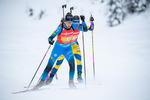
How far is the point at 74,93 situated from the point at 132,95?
1.29 meters

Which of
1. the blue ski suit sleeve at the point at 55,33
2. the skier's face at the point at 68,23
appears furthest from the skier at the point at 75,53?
the blue ski suit sleeve at the point at 55,33

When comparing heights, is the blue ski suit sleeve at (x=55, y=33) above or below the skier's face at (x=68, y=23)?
below

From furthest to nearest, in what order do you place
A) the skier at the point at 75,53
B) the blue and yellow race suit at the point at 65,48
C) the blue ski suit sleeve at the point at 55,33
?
1. the skier at the point at 75,53
2. the blue and yellow race suit at the point at 65,48
3. the blue ski suit sleeve at the point at 55,33

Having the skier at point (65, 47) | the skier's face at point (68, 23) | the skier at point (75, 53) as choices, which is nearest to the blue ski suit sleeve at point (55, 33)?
the skier at point (65, 47)

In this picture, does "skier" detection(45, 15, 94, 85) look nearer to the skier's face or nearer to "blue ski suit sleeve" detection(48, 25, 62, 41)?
the skier's face

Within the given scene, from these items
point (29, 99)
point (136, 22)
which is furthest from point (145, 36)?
point (29, 99)

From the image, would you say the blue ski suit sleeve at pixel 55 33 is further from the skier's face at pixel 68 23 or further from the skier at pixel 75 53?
the skier at pixel 75 53

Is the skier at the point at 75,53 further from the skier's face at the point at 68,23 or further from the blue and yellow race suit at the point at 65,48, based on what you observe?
the skier's face at the point at 68,23

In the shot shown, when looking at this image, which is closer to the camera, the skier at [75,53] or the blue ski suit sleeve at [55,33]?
the blue ski suit sleeve at [55,33]

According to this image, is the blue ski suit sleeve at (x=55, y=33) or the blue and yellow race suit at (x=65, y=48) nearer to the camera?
the blue ski suit sleeve at (x=55, y=33)

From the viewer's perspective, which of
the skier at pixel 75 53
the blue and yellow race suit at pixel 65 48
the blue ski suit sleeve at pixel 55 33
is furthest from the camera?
the skier at pixel 75 53

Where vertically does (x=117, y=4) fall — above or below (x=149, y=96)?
above

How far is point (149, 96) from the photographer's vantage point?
3.50m

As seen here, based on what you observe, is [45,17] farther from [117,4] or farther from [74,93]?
[74,93]
